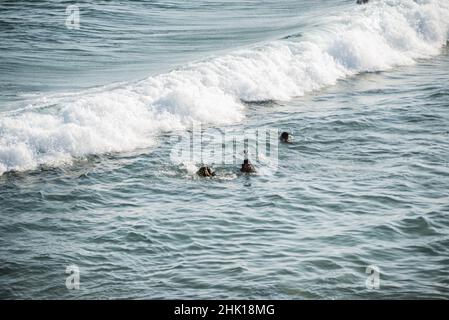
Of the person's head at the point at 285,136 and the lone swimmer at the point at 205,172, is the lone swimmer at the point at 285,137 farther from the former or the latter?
the lone swimmer at the point at 205,172

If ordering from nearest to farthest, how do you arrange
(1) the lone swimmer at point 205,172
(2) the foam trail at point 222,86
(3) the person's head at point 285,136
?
(1) the lone swimmer at point 205,172
(2) the foam trail at point 222,86
(3) the person's head at point 285,136

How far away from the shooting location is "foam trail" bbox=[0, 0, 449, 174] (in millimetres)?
19062

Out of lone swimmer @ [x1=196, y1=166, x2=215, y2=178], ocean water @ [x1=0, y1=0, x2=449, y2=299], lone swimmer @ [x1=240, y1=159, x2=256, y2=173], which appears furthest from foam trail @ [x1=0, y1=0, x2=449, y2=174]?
lone swimmer @ [x1=240, y1=159, x2=256, y2=173]

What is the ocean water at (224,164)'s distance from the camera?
12773mm

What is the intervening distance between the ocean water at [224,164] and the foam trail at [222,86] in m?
0.07

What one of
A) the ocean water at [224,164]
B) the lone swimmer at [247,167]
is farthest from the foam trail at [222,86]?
the lone swimmer at [247,167]

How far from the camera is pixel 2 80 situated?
2495cm

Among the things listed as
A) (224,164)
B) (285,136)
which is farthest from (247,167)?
(285,136)

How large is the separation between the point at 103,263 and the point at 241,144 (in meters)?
7.40

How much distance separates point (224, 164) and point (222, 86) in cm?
711

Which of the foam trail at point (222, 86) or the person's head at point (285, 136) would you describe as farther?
the person's head at point (285, 136)
